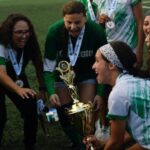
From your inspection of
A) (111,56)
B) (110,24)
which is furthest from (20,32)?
(111,56)

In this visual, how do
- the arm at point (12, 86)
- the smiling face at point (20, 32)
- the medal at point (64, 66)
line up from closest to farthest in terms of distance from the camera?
1. the medal at point (64, 66)
2. the arm at point (12, 86)
3. the smiling face at point (20, 32)

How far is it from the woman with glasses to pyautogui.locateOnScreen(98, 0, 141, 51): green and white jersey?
78 cm

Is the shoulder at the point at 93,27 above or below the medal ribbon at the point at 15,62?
above

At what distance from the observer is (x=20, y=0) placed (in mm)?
29656

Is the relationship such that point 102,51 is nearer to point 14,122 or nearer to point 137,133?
point 137,133

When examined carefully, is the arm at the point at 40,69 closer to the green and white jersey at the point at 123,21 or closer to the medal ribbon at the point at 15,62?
the medal ribbon at the point at 15,62

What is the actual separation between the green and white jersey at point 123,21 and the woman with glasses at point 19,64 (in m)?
0.78

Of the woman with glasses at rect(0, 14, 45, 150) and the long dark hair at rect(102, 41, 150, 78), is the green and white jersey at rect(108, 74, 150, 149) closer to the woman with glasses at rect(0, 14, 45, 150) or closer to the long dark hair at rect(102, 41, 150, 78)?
the long dark hair at rect(102, 41, 150, 78)

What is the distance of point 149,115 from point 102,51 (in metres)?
0.60

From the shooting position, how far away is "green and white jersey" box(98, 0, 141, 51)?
215 inches

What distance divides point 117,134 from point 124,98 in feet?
0.91

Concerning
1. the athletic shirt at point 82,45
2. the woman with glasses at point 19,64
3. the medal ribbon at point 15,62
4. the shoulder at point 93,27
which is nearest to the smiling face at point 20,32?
the woman with glasses at point 19,64

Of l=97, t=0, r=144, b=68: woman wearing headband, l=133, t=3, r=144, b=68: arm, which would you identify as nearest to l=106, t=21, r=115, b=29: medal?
l=97, t=0, r=144, b=68: woman wearing headband

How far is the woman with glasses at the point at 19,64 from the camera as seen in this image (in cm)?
525
